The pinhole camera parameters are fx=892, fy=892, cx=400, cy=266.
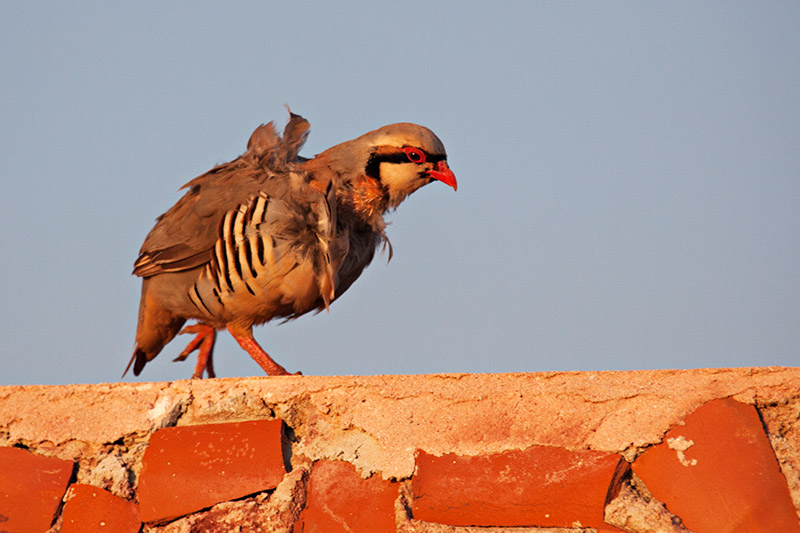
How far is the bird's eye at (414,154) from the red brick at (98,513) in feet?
7.14

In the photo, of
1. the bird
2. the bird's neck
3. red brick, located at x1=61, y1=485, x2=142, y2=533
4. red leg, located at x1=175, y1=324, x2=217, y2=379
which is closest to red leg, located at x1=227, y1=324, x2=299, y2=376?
the bird

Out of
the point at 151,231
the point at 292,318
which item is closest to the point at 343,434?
the point at 292,318

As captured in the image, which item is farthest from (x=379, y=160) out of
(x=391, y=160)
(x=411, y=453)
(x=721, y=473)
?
(x=721, y=473)

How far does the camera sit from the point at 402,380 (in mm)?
2117

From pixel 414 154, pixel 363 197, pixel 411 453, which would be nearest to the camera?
pixel 411 453

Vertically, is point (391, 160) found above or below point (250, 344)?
above

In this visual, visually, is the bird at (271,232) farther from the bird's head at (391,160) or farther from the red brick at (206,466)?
the red brick at (206,466)

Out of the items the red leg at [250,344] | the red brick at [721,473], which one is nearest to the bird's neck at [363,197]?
the red leg at [250,344]

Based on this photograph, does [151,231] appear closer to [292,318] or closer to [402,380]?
[292,318]

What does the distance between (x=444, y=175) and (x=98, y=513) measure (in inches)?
92.0

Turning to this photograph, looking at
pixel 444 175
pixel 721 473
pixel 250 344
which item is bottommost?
pixel 721 473

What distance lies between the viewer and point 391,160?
12.6 ft

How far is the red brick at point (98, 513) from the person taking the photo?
2.03 meters

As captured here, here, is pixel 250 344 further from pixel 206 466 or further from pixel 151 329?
pixel 206 466
